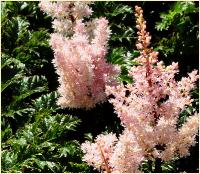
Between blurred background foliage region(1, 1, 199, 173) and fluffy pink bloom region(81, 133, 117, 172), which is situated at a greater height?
blurred background foliage region(1, 1, 199, 173)

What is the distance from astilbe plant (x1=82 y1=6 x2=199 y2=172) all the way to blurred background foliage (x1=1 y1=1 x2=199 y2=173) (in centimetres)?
27

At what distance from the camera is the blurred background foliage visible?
3.06 meters

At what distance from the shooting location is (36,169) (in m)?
3.14

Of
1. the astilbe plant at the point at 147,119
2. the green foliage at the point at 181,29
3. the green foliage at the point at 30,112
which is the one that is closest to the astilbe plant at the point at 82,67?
the green foliage at the point at 30,112

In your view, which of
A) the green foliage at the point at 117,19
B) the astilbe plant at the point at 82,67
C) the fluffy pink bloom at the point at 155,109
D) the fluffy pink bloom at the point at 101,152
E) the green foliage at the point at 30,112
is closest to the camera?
the fluffy pink bloom at the point at 101,152

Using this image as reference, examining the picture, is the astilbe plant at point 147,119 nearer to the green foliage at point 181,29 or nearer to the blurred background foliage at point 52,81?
the blurred background foliage at point 52,81

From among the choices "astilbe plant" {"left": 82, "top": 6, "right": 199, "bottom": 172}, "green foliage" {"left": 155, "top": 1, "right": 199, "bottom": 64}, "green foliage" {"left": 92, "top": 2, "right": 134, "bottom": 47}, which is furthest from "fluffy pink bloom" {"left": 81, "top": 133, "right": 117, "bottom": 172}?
"green foliage" {"left": 155, "top": 1, "right": 199, "bottom": 64}

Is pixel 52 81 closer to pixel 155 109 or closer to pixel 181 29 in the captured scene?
pixel 181 29

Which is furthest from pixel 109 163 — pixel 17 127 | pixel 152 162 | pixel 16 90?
pixel 16 90

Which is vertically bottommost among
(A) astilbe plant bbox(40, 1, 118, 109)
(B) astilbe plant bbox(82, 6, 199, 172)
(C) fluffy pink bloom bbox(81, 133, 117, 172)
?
(C) fluffy pink bloom bbox(81, 133, 117, 172)

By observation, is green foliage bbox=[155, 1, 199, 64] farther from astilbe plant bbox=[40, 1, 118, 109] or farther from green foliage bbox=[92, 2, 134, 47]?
astilbe plant bbox=[40, 1, 118, 109]

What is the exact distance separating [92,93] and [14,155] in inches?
26.7

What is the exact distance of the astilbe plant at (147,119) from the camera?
267cm

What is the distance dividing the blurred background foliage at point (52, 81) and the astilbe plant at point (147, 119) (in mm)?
272
